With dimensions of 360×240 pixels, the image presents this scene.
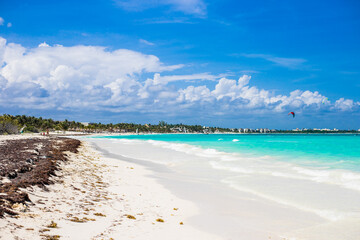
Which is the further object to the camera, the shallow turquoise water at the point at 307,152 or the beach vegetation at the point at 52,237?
the shallow turquoise water at the point at 307,152

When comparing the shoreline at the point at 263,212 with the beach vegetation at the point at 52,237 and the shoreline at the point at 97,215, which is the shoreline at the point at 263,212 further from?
the beach vegetation at the point at 52,237

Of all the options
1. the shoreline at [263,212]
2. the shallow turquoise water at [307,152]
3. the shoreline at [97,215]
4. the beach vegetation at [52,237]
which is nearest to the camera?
the beach vegetation at [52,237]

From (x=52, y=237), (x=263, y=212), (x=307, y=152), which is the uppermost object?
(x=52, y=237)

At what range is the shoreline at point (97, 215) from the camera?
545 centimetres

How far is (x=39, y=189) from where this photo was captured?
8156 mm

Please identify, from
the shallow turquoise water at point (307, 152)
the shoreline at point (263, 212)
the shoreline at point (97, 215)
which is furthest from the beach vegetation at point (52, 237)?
the shallow turquoise water at point (307, 152)

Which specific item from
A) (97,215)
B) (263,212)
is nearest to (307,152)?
(263,212)

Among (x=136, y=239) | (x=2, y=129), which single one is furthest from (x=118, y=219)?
(x=2, y=129)

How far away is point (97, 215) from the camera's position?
273 inches

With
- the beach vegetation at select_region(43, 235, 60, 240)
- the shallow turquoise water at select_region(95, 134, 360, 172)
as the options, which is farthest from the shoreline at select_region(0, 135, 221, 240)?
the shallow turquoise water at select_region(95, 134, 360, 172)

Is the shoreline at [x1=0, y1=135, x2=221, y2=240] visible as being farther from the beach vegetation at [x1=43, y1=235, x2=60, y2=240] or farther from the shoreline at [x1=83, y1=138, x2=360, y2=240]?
the shoreline at [x1=83, y1=138, x2=360, y2=240]

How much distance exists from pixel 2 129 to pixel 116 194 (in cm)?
9385

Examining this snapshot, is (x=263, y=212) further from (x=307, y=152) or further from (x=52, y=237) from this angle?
(x=307, y=152)

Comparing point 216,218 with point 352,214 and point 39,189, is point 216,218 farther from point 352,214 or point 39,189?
point 39,189
